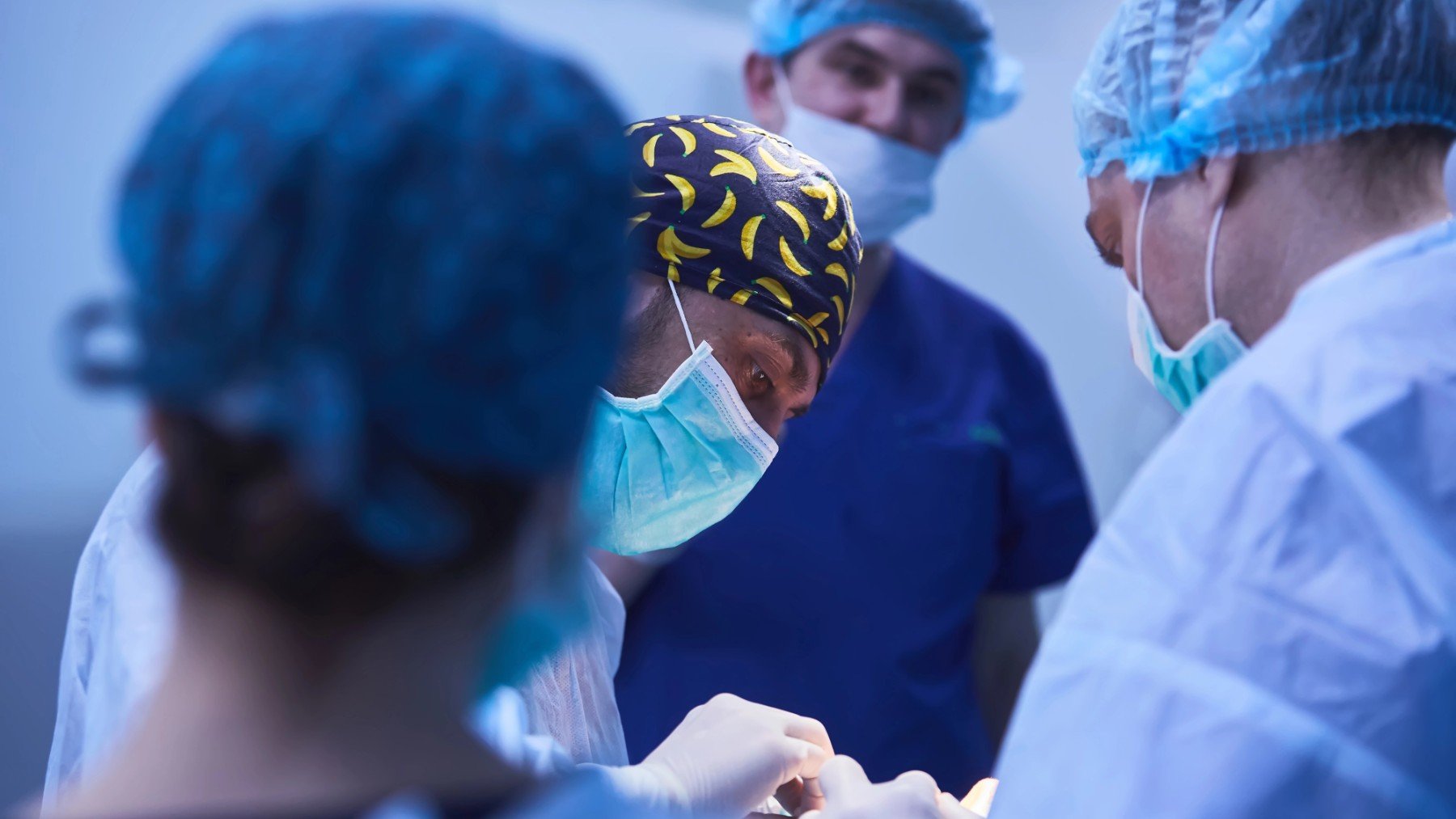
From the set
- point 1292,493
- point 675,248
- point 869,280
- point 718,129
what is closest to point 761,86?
point 869,280

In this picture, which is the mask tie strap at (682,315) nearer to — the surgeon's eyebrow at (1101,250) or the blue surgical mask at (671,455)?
the blue surgical mask at (671,455)

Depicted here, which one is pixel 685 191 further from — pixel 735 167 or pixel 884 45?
pixel 884 45

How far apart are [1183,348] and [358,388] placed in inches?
35.7

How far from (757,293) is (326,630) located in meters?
0.85

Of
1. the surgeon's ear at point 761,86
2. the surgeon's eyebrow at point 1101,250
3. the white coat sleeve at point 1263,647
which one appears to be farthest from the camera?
the surgeon's ear at point 761,86

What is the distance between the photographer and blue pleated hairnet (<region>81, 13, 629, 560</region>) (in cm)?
54

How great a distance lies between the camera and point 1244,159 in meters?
1.15

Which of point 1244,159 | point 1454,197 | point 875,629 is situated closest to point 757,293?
point 1244,159

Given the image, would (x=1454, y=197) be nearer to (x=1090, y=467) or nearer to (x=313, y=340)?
(x=1090, y=467)

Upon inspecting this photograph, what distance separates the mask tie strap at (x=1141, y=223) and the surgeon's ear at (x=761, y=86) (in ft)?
3.68

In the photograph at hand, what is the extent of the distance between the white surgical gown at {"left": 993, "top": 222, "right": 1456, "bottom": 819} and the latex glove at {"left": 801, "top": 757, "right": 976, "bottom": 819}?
159 mm

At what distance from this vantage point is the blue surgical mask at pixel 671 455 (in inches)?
53.5

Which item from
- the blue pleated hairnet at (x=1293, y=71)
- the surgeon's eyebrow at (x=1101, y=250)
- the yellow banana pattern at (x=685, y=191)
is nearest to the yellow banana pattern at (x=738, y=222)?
the yellow banana pattern at (x=685, y=191)

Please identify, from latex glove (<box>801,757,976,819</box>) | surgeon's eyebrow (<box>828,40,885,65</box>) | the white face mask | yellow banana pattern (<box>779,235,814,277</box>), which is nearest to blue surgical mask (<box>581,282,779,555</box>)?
yellow banana pattern (<box>779,235,814,277</box>)
